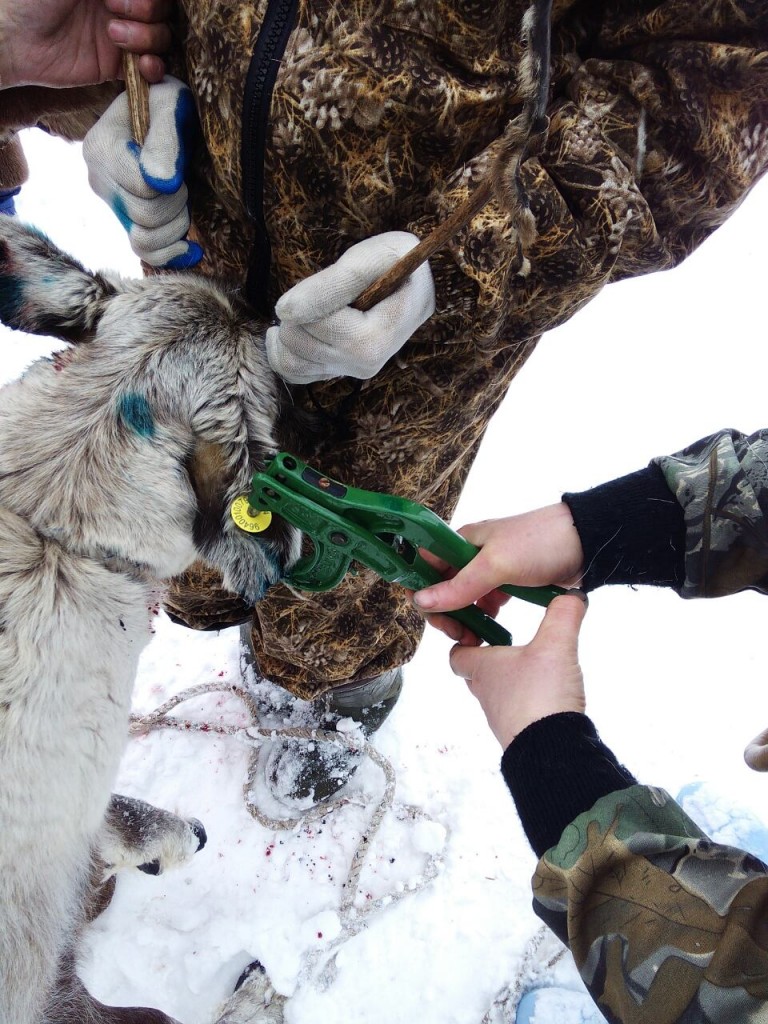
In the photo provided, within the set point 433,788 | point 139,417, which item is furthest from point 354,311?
point 433,788

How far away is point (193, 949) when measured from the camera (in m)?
2.64

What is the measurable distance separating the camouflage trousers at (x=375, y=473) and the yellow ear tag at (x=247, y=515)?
28 centimetres

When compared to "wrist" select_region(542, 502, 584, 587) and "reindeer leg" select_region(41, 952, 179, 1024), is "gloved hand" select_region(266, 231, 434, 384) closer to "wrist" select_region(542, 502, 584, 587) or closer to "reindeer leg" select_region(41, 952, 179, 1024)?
"wrist" select_region(542, 502, 584, 587)

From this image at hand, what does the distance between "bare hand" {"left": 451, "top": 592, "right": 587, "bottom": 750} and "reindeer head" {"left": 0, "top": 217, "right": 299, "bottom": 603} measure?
583mm

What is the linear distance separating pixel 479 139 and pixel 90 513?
1141mm

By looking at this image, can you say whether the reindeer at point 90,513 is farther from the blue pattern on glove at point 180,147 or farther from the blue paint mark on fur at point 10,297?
the blue pattern on glove at point 180,147

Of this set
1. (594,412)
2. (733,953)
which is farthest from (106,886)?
(594,412)

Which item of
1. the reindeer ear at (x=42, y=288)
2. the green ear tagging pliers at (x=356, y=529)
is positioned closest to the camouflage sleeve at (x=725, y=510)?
the green ear tagging pliers at (x=356, y=529)

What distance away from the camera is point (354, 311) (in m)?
1.29

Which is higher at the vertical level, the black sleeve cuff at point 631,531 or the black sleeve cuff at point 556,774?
the black sleeve cuff at point 631,531

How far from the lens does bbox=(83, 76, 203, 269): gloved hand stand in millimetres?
1385

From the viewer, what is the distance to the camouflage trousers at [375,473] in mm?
1626

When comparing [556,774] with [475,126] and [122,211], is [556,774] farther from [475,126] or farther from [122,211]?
[122,211]

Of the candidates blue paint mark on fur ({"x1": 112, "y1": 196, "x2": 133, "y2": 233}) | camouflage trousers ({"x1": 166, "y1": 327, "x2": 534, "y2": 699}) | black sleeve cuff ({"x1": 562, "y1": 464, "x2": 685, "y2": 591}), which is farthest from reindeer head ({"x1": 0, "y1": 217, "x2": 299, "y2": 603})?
black sleeve cuff ({"x1": 562, "y1": 464, "x2": 685, "y2": 591})
